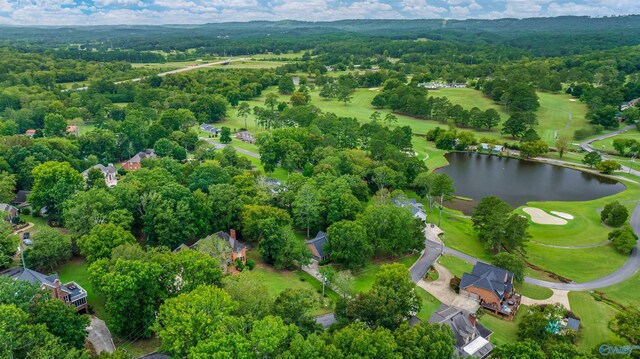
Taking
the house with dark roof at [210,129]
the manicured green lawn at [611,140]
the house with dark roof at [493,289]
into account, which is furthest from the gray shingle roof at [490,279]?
the house with dark roof at [210,129]

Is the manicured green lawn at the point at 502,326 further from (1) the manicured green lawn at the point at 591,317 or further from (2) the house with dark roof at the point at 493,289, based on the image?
(1) the manicured green lawn at the point at 591,317

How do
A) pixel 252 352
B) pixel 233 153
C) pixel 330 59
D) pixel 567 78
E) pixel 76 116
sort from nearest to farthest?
pixel 252 352, pixel 233 153, pixel 76 116, pixel 567 78, pixel 330 59

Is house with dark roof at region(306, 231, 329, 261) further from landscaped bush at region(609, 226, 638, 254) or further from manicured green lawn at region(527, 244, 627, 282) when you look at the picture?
landscaped bush at region(609, 226, 638, 254)

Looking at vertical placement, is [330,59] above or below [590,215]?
above

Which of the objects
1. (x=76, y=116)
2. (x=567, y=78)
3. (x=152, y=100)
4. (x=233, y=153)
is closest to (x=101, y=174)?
(x=233, y=153)

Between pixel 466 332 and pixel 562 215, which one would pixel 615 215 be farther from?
pixel 466 332

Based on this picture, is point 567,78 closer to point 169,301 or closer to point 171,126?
point 171,126

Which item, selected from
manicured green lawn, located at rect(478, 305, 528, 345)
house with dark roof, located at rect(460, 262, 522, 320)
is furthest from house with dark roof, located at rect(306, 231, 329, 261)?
manicured green lawn, located at rect(478, 305, 528, 345)
